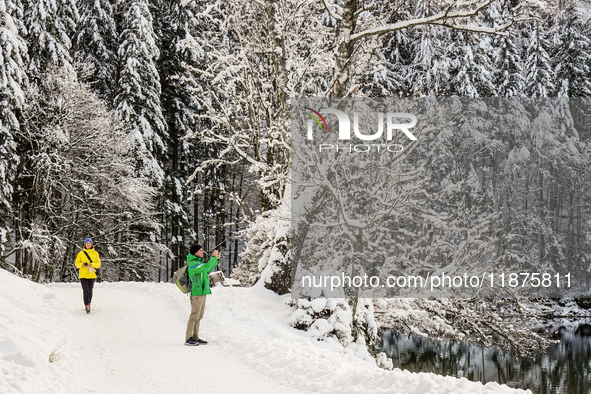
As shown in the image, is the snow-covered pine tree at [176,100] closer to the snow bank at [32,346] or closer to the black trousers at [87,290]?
the black trousers at [87,290]

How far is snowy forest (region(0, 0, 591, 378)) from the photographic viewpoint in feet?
42.8

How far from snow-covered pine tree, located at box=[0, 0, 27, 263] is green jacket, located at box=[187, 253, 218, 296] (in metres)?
12.8

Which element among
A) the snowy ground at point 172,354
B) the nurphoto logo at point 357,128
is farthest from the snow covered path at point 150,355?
the nurphoto logo at point 357,128

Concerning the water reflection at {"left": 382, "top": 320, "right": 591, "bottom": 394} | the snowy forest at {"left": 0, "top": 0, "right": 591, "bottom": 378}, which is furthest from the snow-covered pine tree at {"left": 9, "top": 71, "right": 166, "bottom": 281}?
the water reflection at {"left": 382, "top": 320, "right": 591, "bottom": 394}

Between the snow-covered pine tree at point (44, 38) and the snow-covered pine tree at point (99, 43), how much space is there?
146 inches

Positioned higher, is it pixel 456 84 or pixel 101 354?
pixel 456 84

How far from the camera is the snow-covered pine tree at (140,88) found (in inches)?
982

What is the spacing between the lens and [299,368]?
7277 millimetres

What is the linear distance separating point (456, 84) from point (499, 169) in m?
5.80

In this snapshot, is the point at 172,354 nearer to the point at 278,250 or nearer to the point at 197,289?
the point at 197,289

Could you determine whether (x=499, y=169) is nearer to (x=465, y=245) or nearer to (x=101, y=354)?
(x=465, y=245)

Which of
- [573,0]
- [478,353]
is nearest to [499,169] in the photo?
[478,353]

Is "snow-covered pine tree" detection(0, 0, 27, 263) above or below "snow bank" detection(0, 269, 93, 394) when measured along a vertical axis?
above

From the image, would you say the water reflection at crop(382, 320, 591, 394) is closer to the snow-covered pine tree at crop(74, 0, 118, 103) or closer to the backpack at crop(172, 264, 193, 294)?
the backpack at crop(172, 264, 193, 294)
